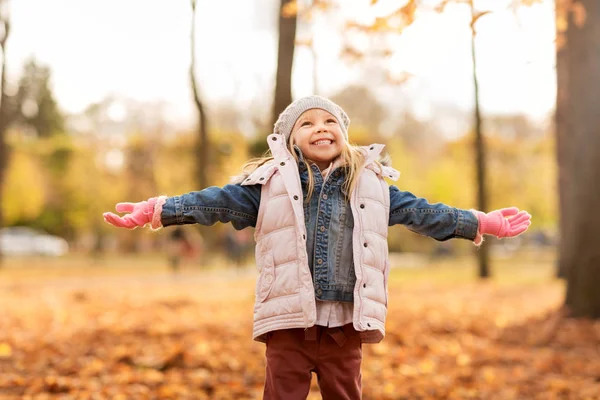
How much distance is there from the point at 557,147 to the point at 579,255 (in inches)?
385

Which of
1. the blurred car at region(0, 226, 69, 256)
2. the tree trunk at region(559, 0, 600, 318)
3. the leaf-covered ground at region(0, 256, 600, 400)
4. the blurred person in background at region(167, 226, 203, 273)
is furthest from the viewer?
the blurred car at region(0, 226, 69, 256)

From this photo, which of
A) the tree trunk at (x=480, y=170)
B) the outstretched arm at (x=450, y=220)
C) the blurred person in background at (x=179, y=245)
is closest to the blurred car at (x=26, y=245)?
the blurred person in background at (x=179, y=245)

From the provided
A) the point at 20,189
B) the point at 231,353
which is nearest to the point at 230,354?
the point at 231,353

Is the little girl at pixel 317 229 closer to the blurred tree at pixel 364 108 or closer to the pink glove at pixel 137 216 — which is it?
the pink glove at pixel 137 216

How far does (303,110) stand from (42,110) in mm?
51202

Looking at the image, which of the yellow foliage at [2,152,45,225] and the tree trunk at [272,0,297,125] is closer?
the tree trunk at [272,0,297,125]

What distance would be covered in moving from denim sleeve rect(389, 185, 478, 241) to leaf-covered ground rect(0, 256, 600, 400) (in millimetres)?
2560

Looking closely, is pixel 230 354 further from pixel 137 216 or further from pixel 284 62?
pixel 284 62

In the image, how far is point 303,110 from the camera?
346cm

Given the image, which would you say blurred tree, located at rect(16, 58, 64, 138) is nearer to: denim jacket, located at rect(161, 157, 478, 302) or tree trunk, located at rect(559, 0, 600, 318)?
tree trunk, located at rect(559, 0, 600, 318)

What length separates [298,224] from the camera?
3.22m

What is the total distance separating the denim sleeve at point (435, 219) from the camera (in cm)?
340

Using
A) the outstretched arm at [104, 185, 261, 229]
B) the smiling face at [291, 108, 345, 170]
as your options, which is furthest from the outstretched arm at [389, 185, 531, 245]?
the outstretched arm at [104, 185, 261, 229]

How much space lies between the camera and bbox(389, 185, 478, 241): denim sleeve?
11.2 ft
